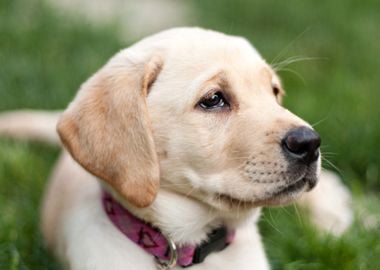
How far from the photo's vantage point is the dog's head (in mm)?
3193

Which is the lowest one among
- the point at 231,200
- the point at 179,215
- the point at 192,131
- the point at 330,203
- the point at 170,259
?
the point at 330,203

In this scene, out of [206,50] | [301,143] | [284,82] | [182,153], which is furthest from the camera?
[284,82]

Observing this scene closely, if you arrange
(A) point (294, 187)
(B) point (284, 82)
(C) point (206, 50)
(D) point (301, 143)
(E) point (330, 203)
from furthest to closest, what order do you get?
(B) point (284, 82), (E) point (330, 203), (C) point (206, 50), (A) point (294, 187), (D) point (301, 143)

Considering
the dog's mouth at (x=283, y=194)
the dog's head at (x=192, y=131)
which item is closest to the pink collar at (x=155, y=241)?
the dog's head at (x=192, y=131)

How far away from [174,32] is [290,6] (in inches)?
178

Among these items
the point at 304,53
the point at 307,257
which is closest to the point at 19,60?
the point at 304,53

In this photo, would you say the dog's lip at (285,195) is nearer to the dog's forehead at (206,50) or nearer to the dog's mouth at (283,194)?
the dog's mouth at (283,194)

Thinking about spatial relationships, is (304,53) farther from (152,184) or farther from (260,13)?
(152,184)

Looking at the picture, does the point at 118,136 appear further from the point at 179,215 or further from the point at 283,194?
the point at 283,194

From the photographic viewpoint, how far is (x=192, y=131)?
11.0 ft

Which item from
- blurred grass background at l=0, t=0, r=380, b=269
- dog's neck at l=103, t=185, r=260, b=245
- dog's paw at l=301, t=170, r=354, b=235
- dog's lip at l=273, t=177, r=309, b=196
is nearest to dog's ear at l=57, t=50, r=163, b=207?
dog's neck at l=103, t=185, r=260, b=245

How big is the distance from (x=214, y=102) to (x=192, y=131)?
0.56 ft

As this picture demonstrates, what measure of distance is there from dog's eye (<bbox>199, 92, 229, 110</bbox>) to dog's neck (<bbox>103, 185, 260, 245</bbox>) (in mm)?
418

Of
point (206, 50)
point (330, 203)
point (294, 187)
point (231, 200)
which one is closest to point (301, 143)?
point (294, 187)
